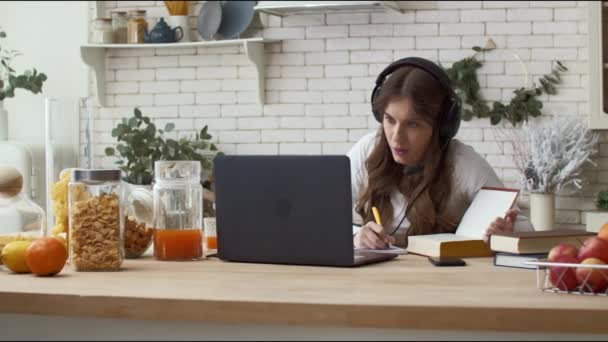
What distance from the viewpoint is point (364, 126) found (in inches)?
199

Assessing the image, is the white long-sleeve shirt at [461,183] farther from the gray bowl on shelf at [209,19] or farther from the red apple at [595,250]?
the gray bowl on shelf at [209,19]

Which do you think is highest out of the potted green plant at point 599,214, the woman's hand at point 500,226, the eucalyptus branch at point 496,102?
the eucalyptus branch at point 496,102

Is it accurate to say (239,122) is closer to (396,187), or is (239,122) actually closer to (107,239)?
(396,187)

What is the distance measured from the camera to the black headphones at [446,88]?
3.03 meters

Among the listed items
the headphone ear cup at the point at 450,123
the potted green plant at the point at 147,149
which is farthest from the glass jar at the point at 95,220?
the potted green plant at the point at 147,149

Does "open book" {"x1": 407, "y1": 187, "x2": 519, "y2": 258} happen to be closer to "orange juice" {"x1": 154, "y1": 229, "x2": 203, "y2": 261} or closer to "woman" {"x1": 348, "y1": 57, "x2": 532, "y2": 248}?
"woman" {"x1": 348, "y1": 57, "x2": 532, "y2": 248}

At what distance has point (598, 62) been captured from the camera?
14.7 feet

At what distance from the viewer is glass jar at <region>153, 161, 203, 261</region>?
2498mm

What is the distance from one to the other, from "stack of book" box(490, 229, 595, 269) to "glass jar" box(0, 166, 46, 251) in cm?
115

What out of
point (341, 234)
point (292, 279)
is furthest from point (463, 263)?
point (292, 279)

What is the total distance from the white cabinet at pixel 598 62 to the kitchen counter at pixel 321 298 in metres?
2.39

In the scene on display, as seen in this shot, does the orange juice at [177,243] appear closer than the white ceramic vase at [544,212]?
Yes

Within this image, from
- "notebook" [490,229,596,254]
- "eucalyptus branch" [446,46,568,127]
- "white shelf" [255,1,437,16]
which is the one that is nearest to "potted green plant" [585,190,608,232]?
"eucalyptus branch" [446,46,568,127]

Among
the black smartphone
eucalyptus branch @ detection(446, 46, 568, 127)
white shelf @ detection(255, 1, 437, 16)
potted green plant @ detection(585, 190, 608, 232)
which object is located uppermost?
white shelf @ detection(255, 1, 437, 16)
